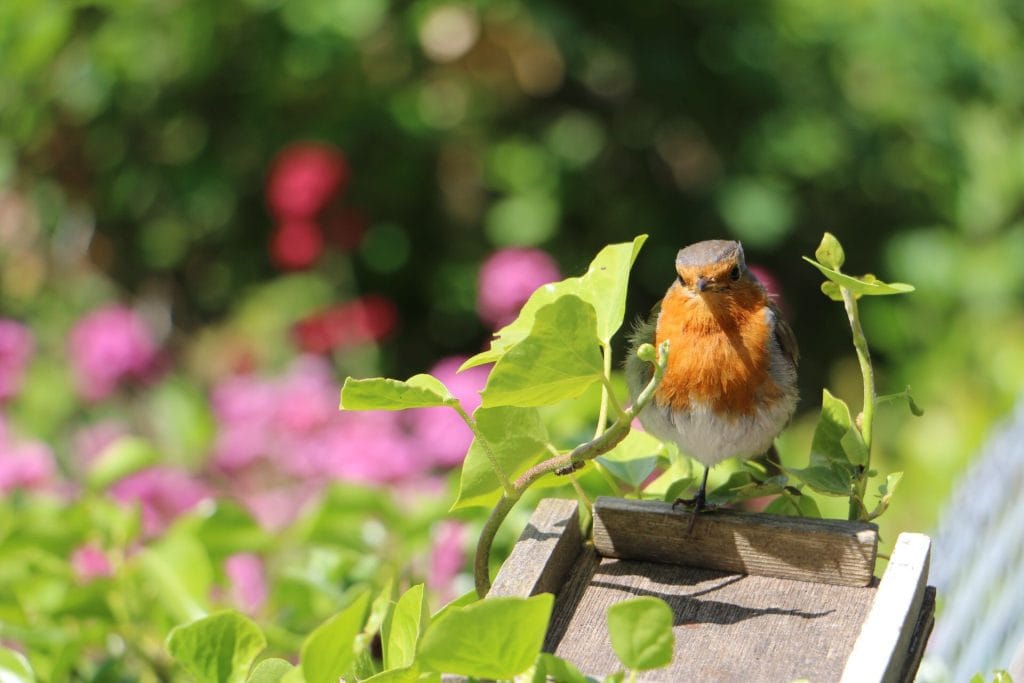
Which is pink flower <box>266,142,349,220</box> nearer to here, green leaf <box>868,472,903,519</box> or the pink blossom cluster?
the pink blossom cluster

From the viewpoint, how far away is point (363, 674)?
932mm

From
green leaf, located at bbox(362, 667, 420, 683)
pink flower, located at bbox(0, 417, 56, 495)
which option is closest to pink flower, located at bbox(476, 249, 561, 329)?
pink flower, located at bbox(0, 417, 56, 495)

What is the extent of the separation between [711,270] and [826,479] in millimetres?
386

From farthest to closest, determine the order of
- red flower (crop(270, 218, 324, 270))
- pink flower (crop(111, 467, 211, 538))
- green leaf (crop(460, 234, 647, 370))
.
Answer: red flower (crop(270, 218, 324, 270)) < pink flower (crop(111, 467, 211, 538)) < green leaf (crop(460, 234, 647, 370))

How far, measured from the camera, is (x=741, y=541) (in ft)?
3.69

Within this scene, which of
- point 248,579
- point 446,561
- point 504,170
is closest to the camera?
point 446,561

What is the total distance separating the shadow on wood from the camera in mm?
980

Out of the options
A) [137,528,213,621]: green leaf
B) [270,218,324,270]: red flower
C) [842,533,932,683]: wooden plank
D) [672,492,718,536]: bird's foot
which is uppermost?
[842,533,932,683]: wooden plank

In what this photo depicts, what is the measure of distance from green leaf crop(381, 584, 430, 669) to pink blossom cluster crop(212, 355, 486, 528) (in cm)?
141

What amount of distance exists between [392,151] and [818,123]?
1470mm

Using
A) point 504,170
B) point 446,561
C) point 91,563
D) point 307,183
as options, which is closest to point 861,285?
point 446,561

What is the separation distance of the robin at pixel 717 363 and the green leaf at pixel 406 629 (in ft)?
1.34

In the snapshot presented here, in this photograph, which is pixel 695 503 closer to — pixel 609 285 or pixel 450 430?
pixel 609 285

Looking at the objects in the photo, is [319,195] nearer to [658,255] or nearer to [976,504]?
[658,255]
